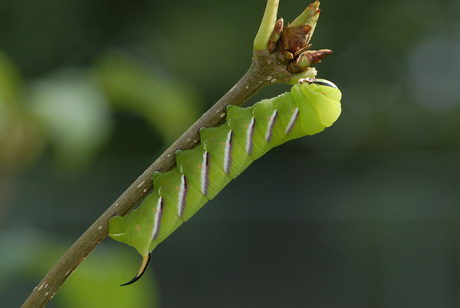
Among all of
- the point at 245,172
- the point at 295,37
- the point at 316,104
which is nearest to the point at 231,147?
the point at 316,104

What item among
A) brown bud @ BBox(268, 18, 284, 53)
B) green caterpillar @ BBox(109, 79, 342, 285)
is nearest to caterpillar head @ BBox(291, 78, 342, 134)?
green caterpillar @ BBox(109, 79, 342, 285)

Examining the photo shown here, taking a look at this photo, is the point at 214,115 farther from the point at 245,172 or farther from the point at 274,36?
the point at 245,172

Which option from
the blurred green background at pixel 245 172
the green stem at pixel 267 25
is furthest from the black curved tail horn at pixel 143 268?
the green stem at pixel 267 25

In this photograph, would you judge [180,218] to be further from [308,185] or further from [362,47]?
[362,47]

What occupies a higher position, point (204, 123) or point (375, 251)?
point (204, 123)

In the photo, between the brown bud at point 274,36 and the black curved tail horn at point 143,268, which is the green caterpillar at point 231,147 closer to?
the black curved tail horn at point 143,268

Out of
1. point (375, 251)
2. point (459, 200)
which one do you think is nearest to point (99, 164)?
point (375, 251)
